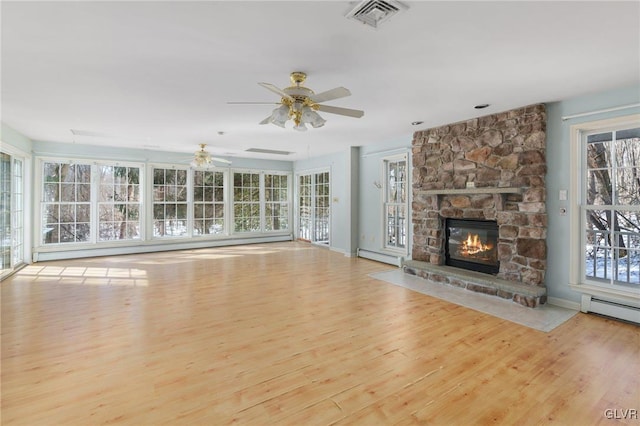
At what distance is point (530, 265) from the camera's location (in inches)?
161

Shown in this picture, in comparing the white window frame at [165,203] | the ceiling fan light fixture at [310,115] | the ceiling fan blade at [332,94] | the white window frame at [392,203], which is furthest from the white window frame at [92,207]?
the ceiling fan blade at [332,94]

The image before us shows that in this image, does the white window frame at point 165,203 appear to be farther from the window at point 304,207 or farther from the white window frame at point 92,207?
the window at point 304,207

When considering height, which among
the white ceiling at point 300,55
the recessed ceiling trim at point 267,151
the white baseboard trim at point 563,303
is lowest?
the white baseboard trim at point 563,303

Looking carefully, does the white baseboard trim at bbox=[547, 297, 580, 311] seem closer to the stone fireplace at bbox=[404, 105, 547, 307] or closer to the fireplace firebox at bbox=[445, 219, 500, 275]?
the stone fireplace at bbox=[404, 105, 547, 307]

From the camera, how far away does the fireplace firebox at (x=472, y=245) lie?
464 centimetres

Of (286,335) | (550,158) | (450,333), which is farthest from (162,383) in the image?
(550,158)

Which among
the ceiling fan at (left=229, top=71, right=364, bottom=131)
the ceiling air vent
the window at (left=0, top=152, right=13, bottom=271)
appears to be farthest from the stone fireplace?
the window at (left=0, top=152, right=13, bottom=271)

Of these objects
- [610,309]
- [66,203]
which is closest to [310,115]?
[610,309]

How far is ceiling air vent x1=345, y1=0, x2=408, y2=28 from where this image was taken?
76.3 inches

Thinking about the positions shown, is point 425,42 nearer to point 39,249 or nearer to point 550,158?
point 550,158

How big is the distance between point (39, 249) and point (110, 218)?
140cm

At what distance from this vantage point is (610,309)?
11.5 ft

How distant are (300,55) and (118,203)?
22.1 feet

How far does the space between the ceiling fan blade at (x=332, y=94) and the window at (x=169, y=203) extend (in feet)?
20.9
